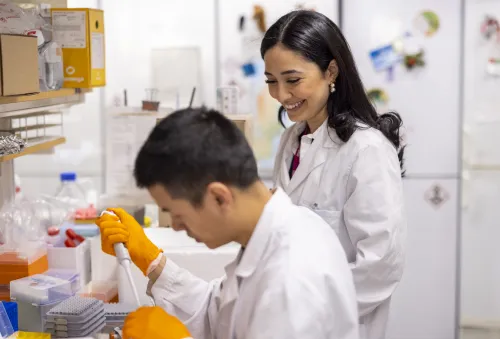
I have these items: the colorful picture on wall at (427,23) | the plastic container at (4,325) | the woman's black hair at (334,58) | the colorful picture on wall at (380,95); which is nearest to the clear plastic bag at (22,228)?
the plastic container at (4,325)

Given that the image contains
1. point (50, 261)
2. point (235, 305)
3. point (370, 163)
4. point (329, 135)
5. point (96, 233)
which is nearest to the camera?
point (235, 305)

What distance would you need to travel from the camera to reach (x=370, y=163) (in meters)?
1.79

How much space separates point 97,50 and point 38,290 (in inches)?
37.0

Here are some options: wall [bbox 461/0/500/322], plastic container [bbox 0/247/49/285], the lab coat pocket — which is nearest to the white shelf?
plastic container [bbox 0/247/49/285]

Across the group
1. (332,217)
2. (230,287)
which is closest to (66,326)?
(230,287)

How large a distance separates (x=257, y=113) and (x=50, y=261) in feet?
6.09

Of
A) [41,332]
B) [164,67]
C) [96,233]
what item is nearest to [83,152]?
[164,67]

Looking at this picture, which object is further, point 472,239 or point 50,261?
point 472,239

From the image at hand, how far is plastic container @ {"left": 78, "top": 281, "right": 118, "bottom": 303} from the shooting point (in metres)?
2.19

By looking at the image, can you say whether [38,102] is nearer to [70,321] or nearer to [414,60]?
[70,321]

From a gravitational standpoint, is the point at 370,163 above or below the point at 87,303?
above

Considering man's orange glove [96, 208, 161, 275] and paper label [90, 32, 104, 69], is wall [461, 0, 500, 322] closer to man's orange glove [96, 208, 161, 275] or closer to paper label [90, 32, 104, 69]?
paper label [90, 32, 104, 69]

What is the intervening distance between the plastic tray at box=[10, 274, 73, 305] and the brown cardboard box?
1.77 ft

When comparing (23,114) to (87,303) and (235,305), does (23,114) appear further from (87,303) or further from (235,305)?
(235,305)
